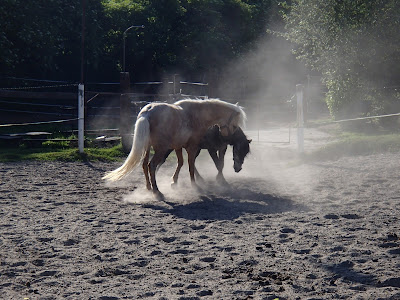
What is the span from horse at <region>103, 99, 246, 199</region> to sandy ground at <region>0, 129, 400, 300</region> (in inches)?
19.3

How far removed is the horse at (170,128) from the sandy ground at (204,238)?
49 cm

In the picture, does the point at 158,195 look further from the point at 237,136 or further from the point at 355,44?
the point at 355,44

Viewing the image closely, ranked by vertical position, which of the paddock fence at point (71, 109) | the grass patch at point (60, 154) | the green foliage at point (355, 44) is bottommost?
the grass patch at point (60, 154)

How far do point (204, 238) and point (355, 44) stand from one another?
1222 cm

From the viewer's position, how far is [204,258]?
4.96m

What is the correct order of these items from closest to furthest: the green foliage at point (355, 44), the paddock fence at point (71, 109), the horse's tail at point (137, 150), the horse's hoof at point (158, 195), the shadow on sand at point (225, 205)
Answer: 1. the shadow on sand at point (225, 205)
2. the horse's tail at point (137, 150)
3. the horse's hoof at point (158, 195)
4. the paddock fence at point (71, 109)
5. the green foliage at point (355, 44)

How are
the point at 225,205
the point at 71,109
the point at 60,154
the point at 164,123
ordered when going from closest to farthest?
1. the point at 225,205
2. the point at 164,123
3. the point at 60,154
4. the point at 71,109

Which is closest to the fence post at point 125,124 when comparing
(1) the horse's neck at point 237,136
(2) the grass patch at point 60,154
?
(2) the grass patch at point 60,154

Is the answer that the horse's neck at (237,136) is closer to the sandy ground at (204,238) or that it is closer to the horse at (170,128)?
the horse at (170,128)

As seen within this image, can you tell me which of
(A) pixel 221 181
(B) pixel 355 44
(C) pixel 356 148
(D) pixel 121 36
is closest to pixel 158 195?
(A) pixel 221 181

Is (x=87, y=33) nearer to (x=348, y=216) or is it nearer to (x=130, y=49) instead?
(x=130, y=49)

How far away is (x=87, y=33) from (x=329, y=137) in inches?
495

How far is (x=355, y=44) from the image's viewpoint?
16.1m

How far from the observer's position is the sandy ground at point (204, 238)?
4.25 meters
